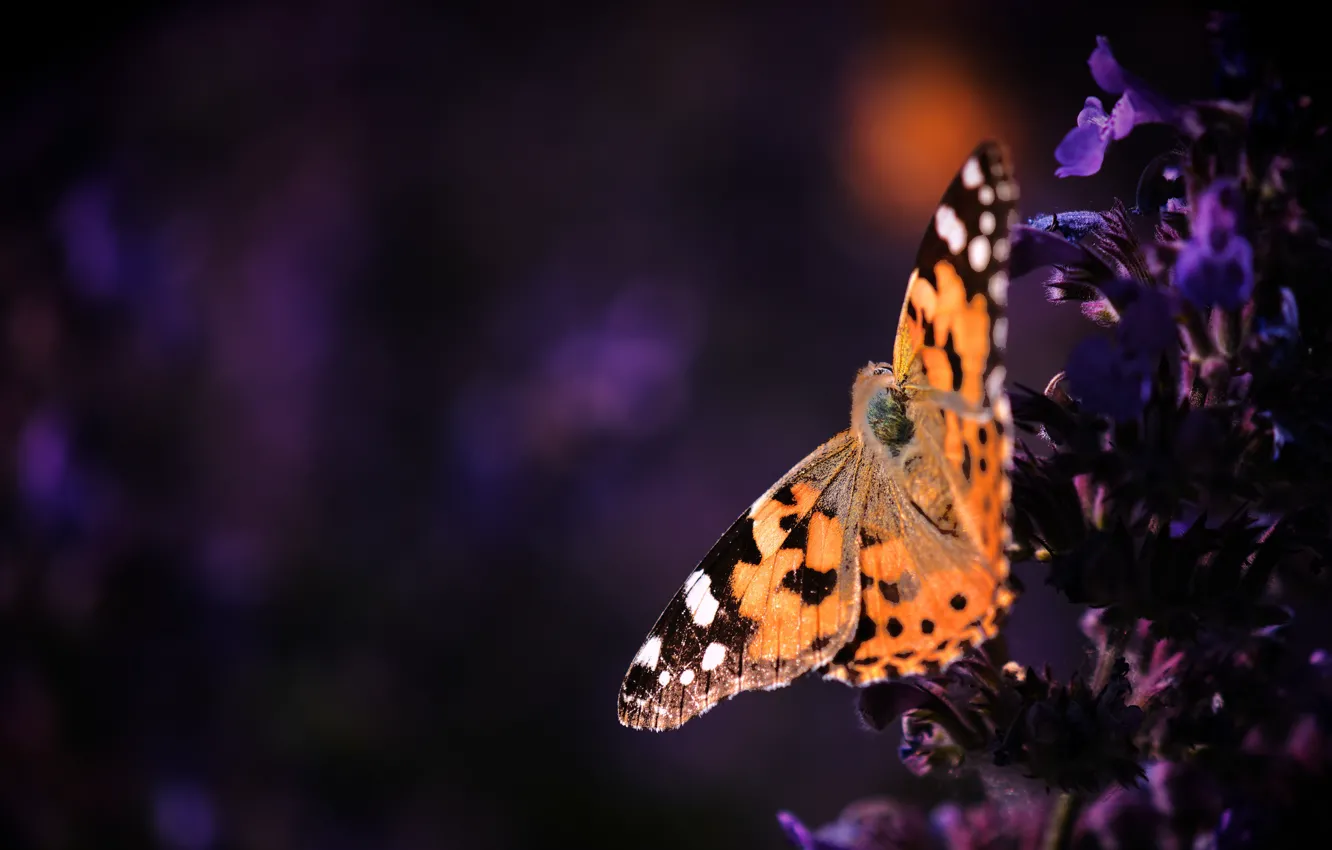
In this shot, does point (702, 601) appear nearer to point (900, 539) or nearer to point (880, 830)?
point (900, 539)

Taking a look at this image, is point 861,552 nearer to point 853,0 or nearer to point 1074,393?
point 1074,393

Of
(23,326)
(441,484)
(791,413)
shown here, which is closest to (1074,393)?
(441,484)

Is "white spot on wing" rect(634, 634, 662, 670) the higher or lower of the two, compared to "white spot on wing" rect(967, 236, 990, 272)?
lower

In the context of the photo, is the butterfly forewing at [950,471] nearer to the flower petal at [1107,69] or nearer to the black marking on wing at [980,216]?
the black marking on wing at [980,216]

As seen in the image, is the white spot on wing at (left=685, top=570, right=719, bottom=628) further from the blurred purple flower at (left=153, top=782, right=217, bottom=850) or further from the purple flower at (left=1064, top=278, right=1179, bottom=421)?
the blurred purple flower at (left=153, top=782, right=217, bottom=850)

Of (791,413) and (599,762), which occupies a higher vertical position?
(791,413)

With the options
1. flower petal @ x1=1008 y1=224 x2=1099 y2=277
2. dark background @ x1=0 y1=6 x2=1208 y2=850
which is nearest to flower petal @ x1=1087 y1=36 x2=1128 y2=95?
flower petal @ x1=1008 y1=224 x2=1099 y2=277

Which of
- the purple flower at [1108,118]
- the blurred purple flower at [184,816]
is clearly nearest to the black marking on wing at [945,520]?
the purple flower at [1108,118]

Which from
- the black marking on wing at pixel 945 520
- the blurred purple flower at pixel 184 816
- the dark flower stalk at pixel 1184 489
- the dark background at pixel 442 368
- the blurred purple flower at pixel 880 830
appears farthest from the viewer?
the dark background at pixel 442 368
